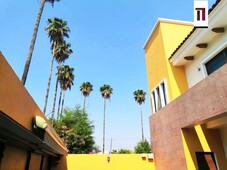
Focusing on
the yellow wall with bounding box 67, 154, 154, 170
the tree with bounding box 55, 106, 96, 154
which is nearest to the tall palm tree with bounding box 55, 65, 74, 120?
the tree with bounding box 55, 106, 96, 154

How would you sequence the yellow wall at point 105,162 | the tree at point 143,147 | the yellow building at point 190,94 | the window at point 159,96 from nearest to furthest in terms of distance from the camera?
the yellow building at point 190,94 → the window at point 159,96 → the yellow wall at point 105,162 → the tree at point 143,147

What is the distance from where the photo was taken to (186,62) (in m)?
11.6

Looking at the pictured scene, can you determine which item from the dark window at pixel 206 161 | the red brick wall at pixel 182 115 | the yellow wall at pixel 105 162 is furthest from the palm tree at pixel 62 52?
the dark window at pixel 206 161

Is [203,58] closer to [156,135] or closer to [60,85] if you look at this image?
[156,135]

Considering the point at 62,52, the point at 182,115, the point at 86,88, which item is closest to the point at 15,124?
the point at 182,115

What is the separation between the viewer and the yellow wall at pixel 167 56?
1134 centimetres

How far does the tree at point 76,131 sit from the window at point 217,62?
2500cm

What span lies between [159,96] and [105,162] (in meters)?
7.08

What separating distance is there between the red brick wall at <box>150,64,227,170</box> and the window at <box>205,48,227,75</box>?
1994mm

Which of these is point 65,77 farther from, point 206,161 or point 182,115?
point 206,161

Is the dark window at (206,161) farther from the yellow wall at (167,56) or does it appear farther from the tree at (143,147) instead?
the tree at (143,147)

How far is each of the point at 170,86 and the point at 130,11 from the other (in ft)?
22.3

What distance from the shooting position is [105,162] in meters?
15.3

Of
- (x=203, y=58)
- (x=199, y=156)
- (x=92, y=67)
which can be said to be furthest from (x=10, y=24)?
(x=199, y=156)
